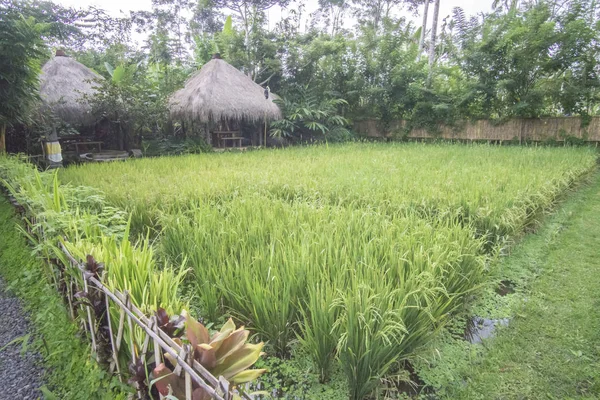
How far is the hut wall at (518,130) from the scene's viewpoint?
31.4 feet

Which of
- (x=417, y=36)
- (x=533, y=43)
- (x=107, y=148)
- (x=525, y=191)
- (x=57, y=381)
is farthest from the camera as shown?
(x=417, y=36)

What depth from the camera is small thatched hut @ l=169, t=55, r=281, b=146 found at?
10.2 m

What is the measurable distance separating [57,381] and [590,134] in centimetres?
1238

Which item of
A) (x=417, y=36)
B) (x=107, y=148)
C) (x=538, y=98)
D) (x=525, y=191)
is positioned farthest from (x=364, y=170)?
(x=417, y=36)

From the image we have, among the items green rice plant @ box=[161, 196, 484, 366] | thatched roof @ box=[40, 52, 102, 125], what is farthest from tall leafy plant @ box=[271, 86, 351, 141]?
green rice plant @ box=[161, 196, 484, 366]

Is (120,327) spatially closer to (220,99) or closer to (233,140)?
(220,99)

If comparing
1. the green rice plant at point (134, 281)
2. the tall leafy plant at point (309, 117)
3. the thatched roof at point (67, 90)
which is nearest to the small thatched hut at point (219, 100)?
the tall leafy plant at point (309, 117)

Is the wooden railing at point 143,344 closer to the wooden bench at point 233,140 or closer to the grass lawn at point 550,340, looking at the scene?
the grass lawn at point 550,340

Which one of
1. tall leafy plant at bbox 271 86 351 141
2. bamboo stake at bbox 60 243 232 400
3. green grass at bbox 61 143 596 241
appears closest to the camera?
bamboo stake at bbox 60 243 232 400

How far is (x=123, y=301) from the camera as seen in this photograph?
118 centimetres

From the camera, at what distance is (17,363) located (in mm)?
1863

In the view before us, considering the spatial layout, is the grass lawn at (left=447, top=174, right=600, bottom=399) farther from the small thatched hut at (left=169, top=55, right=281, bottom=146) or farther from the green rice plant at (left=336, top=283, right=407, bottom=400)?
the small thatched hut at (left=169, top=55, right=281, bottom=146)

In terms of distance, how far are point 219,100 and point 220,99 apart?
0.22 feet

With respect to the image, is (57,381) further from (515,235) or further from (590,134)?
(590,134)
